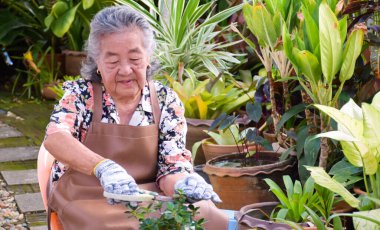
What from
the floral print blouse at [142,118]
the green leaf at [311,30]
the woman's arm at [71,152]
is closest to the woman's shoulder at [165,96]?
the floral print blouse at [142,118]

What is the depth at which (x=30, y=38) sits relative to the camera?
7.30m

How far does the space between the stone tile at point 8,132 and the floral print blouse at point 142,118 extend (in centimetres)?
292

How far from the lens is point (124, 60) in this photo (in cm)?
261

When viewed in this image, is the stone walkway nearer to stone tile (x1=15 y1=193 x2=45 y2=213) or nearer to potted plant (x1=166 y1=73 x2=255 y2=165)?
stone tile (x1=15 y1=193 x2=45 y2=213)

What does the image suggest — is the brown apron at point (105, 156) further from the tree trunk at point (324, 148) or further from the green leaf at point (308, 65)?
the tree trunk at point (324, 148)

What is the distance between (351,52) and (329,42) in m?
0.11

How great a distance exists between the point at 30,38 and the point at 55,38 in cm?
26

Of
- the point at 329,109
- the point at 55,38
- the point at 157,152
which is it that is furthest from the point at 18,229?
the point at 55,38

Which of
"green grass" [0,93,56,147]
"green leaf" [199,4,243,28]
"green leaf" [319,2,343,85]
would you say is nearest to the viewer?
"green leaf" [319,2,343,85]

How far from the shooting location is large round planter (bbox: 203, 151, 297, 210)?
11.0 feet

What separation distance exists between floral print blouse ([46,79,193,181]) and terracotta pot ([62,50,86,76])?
4042mm

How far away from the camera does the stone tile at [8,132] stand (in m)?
5.62

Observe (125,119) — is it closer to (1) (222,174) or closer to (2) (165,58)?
(1) (222,174)

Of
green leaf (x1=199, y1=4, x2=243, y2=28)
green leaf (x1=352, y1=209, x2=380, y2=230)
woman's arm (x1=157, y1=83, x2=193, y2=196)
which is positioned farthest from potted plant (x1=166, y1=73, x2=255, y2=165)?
green leaf (x1=352, y1=209, x2=380, y2=230)
